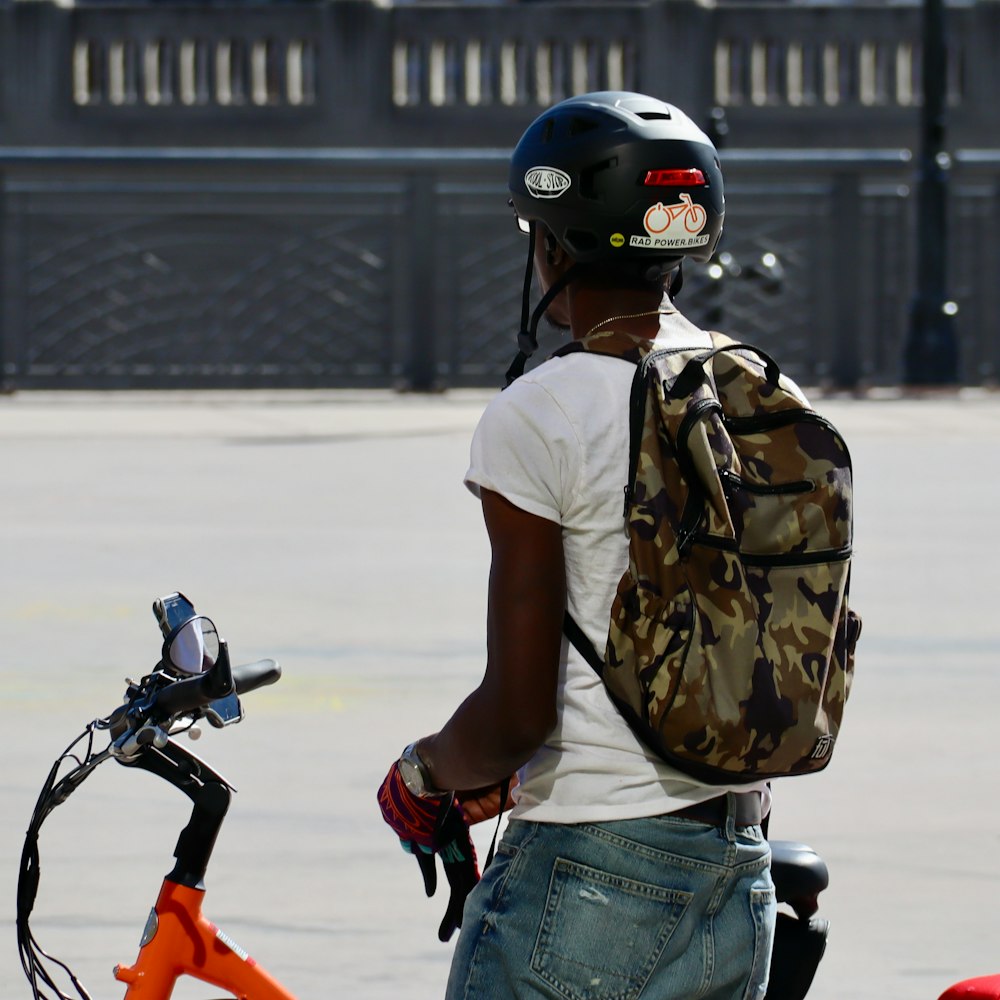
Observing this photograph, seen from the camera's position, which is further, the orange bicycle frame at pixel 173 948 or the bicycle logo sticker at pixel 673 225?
the orange bicycle frame at pixel 173 948

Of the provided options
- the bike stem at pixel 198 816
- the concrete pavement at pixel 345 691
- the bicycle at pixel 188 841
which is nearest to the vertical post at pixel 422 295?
the concrete pavement at pixel 345 691

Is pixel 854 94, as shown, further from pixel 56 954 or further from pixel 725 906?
pixel 725 906

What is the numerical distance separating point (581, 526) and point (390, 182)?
78.7 ft

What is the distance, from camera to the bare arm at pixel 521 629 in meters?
2.59

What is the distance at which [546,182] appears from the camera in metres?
2.81

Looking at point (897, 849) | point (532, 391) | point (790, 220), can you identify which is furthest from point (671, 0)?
point (532, 391)

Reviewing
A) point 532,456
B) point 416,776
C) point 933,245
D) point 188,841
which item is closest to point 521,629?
point 532,456

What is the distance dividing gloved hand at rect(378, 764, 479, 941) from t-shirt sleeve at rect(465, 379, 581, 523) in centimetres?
41

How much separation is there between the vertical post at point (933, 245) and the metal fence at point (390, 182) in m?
0.93

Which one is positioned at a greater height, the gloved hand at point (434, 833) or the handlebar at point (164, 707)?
the handlebar at point (164, 707)

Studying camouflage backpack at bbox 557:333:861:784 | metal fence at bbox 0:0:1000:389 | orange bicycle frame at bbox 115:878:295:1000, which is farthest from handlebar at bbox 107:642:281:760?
metal fence at bbox 0:0:1000:389

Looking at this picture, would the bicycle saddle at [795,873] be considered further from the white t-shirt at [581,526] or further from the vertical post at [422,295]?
the vertical post at [422,295]

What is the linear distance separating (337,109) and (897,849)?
23006mm

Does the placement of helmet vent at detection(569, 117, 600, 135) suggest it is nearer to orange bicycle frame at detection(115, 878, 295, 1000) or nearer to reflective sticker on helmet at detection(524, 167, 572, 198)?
reflective sticker on helmet at detection(524, 167, 572, 198)
